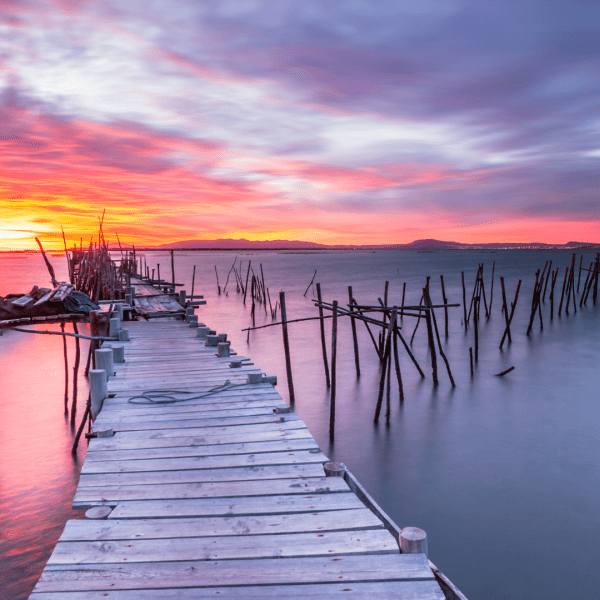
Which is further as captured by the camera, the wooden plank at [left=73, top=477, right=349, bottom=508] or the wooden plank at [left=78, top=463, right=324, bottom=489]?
the wooden plank at [left=78, top=463, right=324, bottom=489]

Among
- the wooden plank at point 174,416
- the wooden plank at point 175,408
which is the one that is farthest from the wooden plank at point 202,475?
the wooden plank at point 175,408

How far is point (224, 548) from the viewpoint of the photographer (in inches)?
111

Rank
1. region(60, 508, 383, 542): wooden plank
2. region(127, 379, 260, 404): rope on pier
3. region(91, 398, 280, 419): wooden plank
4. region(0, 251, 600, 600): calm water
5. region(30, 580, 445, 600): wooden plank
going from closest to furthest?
region(30, 580, 445, 600): wooden plank < region(60, 508, 383, 542): wooden plank < region(91, 398, 280, 419): wooden plank < region(0, 251, 600, 600): calm water < region(127, 379, 260, 404): rope on pier

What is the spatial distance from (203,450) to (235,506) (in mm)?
1076

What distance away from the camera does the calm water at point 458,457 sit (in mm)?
5418

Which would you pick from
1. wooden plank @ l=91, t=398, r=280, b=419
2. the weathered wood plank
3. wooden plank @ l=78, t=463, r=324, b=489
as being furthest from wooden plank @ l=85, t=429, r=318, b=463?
wooden plank @ l=91, t=398, r=280, b=419

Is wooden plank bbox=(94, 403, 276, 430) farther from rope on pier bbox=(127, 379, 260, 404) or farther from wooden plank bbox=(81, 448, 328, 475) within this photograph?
wooden plank bbox=(81, 448, 328, 475)

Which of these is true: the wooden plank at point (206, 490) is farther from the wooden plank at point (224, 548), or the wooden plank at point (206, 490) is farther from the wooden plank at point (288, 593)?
the wooden plank at point (288, 593)

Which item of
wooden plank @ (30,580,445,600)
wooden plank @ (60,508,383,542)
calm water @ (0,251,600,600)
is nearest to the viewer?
wooden plank @ (30,580,445,600)

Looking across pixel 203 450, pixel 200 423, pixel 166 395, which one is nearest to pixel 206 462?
pixel 203 450

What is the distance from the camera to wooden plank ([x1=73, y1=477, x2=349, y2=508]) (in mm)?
3410

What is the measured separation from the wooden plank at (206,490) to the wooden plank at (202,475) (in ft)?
0.19

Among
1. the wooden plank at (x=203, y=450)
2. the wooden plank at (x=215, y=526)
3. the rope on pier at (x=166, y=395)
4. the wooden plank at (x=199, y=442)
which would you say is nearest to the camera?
the wooden plank at (x=215, y=526)

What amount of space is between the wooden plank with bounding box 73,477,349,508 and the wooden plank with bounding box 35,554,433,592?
0.77 meters
